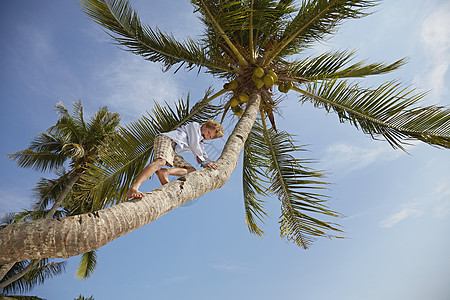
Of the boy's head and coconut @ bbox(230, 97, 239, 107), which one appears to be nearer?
the boy's head

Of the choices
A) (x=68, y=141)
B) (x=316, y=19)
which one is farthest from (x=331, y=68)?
(x=68, y=141)

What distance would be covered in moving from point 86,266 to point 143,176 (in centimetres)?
1087

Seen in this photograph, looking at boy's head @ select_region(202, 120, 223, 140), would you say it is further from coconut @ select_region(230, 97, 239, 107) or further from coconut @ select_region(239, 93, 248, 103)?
coconut @ select_region(230, 97, 239, 107)

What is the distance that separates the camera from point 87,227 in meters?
1.70

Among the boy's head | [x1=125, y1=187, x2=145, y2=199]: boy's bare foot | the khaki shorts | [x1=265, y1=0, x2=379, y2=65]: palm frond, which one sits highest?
[x1=265, y1=0, x2=379, y2=65]: palm frond

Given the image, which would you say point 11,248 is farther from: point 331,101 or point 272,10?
point 331,101

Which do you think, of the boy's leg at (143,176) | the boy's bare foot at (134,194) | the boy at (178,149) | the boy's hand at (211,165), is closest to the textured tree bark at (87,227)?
the boy's bare foot at (134,194)

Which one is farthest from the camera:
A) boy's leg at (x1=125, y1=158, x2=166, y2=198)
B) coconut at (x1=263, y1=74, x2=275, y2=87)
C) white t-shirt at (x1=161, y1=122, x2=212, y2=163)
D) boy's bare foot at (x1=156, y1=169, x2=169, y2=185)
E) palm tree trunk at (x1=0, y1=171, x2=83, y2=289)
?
palm tree trunk at (x1=0, y1=171, x2=83, y2=289)

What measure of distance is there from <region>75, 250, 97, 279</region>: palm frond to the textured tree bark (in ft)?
36.3

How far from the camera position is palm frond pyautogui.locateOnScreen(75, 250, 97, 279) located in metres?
11.4

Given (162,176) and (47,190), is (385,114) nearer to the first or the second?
(162,176)

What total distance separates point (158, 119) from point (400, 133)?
443 cm

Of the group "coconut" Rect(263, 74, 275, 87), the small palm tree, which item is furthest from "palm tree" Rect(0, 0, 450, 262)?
the small palm tree

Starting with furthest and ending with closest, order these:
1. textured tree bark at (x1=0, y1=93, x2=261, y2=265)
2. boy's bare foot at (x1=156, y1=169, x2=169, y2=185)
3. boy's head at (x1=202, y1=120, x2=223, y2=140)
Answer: boy's head at (x1=202, y1=120, x2=223, y2=140) < boy's bare foot at (x1=156, y1=169, x2=169, y2=185) < textured tree bark at (x1=0, y1=93, x2=261, y2=265)
